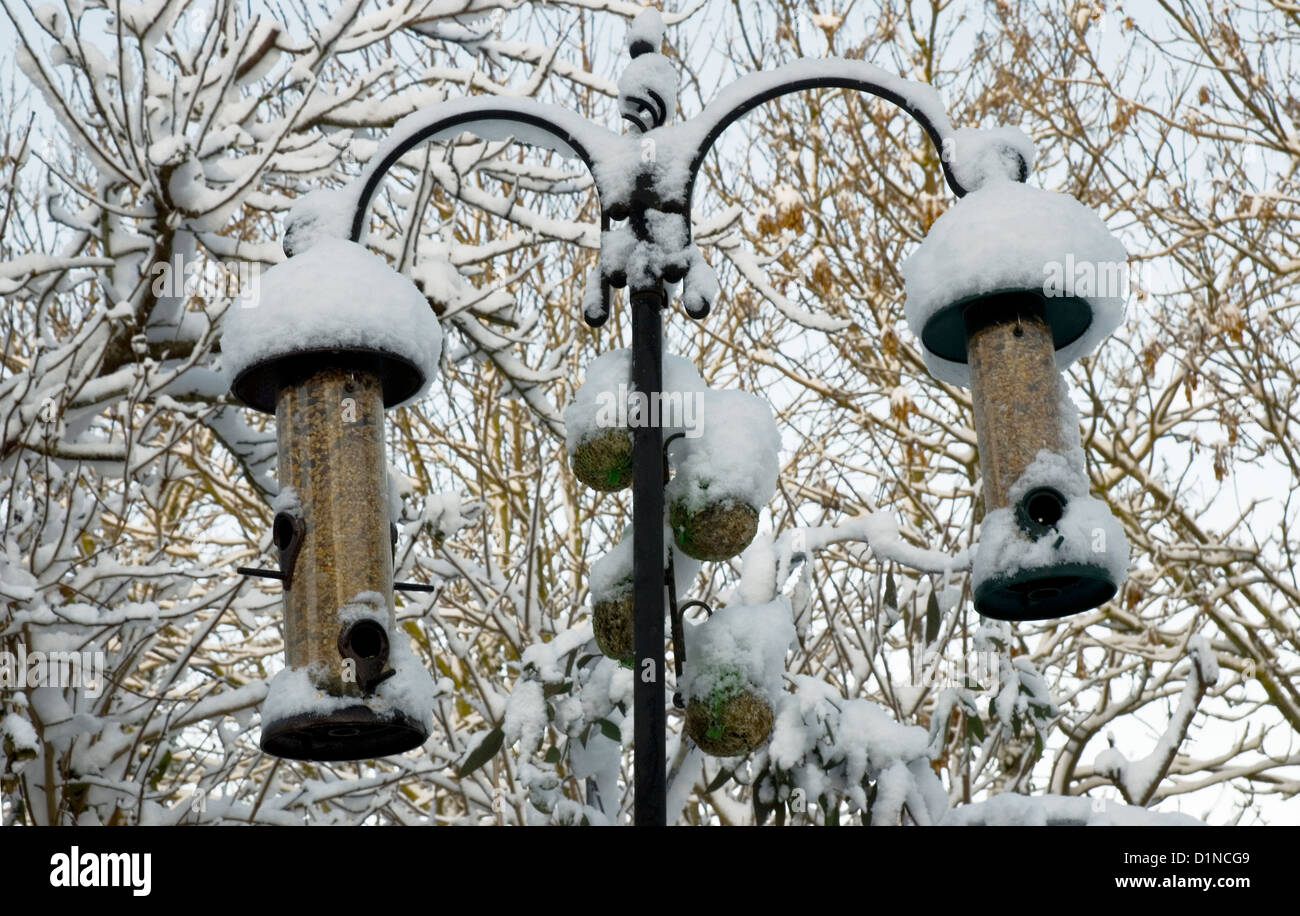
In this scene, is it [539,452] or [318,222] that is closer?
[318,222]

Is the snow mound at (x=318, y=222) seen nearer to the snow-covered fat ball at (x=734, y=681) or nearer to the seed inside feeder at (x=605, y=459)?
the seed inside feeder at (x=605, y=459)

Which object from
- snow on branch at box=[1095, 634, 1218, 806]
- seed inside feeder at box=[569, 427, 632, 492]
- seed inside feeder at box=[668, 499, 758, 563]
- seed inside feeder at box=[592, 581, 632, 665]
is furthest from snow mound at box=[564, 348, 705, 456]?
snow on branch at box=[1095, 634, 1218, 806]

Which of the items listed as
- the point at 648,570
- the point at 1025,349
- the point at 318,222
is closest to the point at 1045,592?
the point at 1025,349

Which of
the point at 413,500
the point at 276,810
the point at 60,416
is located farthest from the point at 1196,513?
the point at 60,416

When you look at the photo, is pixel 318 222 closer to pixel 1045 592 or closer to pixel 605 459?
pixel 605 459

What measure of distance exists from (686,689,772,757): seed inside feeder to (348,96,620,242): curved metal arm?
113 centimetres

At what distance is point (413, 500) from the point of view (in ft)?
22.7

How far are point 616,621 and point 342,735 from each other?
598mm

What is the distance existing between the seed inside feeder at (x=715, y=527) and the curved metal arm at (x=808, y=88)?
24.6 inches

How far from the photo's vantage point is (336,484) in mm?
3068

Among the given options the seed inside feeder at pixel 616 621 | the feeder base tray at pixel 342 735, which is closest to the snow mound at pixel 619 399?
the seed inside feeder at pixel 616 621

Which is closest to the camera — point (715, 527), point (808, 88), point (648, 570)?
point (648, 570)

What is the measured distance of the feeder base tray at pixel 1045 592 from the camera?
9.28 ft
